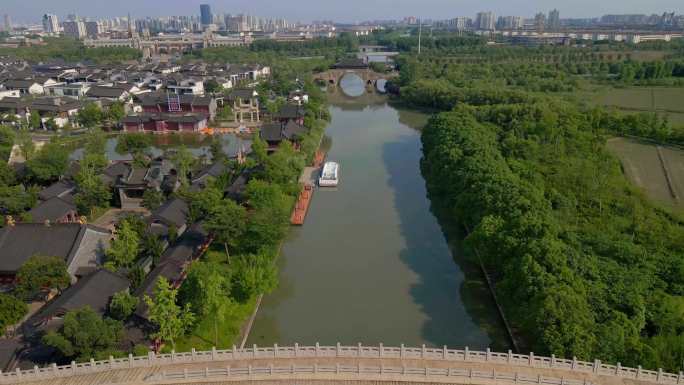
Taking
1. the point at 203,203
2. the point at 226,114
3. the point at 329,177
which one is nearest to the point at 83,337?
the point at 203,203

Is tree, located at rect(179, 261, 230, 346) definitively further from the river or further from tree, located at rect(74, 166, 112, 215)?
tree, located at rect(74, 166, 112, 215)

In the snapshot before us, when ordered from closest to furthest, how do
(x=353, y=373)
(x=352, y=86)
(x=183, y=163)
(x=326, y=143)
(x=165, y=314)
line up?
(x=353, y=373)
(x=165, y=314)
(x=183, y=163)
(x=326, y=143)
(x=352, y=86)

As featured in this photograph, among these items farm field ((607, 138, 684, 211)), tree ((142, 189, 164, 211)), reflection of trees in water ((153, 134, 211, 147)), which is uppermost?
tree ((142, 189, 164, 211))

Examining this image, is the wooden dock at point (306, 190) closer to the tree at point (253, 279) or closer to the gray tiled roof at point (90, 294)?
the tree at point (253, 279)

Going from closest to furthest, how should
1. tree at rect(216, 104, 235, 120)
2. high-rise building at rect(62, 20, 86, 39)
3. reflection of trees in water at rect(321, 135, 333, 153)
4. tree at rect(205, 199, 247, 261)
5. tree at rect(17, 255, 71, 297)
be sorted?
1. tree at rect(17, 255, 71, 297)
2. tree at rect(205, 199, 247, 261)
3. reflection of trees in water at rect(321, 135, 333, 153)
4. tree at rect(216, 104, 235, 120)
5. high-rise building at rect(62, 20, 86, 39)

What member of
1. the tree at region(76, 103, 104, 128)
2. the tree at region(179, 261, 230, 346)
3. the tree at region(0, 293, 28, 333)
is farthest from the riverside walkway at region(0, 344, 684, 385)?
the tree at region(76, 103, 104, 128)

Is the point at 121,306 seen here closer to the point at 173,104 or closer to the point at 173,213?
the point at 173,213

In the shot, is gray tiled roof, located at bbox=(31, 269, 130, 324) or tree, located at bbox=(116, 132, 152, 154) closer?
gray tiled roof, located at bbox=(31, 269, 130, 324)
